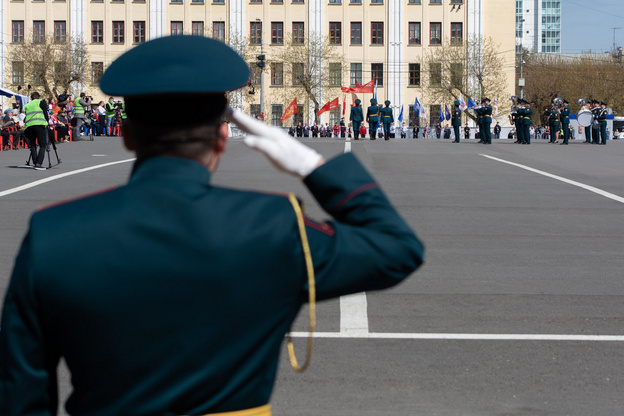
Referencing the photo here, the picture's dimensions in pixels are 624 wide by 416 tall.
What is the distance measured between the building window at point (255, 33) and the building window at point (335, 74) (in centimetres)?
718

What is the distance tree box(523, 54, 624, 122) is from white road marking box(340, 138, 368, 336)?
330 ft

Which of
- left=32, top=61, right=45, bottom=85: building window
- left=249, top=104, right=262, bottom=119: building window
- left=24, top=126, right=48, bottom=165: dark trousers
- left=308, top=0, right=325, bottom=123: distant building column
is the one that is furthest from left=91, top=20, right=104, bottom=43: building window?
Result: left=24, top=126, right=48, bottom=165: dark trousers

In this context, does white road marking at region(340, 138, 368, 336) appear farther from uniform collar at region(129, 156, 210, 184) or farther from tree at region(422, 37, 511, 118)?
tree at region(422, 37, 511, 118)

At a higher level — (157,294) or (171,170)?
(171,170)

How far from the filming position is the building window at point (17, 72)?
85.9 meters

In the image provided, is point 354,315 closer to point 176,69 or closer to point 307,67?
point 176,69

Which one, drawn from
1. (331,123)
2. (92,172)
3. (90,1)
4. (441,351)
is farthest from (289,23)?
(441,351)

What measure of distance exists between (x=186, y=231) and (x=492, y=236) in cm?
1100

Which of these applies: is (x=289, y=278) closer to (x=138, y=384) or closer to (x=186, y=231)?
(x=186, y=231)

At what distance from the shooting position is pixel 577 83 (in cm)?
10981

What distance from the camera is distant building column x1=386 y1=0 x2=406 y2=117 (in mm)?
92812

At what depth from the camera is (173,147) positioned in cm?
210

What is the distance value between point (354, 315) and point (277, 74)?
86.6 metres

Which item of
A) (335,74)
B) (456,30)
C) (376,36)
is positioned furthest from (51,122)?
(456,30)
